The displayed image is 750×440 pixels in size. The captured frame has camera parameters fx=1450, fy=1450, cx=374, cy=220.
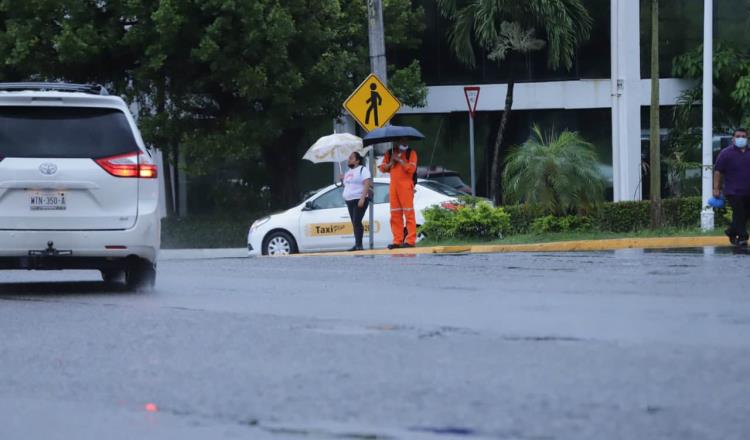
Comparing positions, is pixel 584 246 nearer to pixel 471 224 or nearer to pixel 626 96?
pixel 471 224

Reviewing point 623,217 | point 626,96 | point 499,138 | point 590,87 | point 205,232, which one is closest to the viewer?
point 623,217

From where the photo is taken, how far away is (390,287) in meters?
13.3

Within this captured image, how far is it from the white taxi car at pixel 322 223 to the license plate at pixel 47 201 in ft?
38.8

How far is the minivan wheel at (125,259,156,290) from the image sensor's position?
13477mm

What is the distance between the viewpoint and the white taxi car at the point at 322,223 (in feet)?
80.6

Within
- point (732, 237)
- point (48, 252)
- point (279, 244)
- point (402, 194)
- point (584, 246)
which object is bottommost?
point (279, 244)

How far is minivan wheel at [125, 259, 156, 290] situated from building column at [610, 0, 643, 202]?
22.0 m

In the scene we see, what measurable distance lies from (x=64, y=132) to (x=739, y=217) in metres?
9.76

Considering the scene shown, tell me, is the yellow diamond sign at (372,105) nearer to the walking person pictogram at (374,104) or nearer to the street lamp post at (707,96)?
the walking person pictogram at (374,104)

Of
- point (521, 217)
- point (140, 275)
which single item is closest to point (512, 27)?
point (521, 217)

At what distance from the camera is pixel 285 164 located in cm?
3647

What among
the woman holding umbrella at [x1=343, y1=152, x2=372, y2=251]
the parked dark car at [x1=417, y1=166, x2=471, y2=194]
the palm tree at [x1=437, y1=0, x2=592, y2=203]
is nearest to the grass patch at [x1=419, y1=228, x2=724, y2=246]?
the woman holding umbrella at [x1=343, y1=152, x2=372, y2=251]

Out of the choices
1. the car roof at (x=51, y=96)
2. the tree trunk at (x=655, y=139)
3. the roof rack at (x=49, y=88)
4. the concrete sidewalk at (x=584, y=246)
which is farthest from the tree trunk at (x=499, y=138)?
the car roof at (x=51, y=96)

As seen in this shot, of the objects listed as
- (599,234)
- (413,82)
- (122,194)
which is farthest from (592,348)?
(413,82)
